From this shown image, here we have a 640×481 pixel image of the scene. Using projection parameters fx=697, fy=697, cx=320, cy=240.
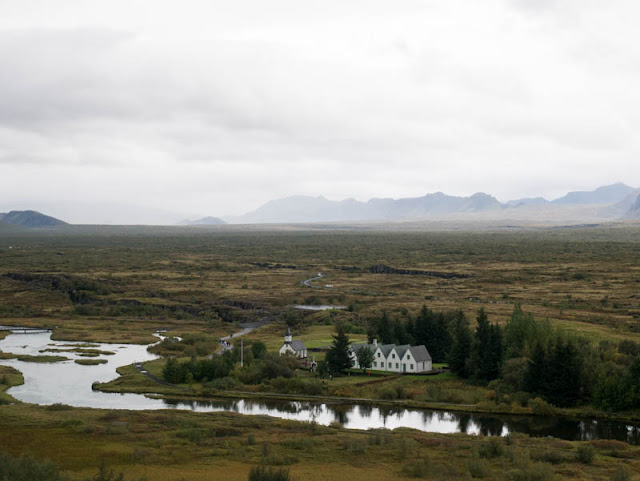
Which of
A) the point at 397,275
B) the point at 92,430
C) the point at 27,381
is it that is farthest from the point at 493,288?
the point at 92,430

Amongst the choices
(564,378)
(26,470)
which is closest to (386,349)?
(564,378)

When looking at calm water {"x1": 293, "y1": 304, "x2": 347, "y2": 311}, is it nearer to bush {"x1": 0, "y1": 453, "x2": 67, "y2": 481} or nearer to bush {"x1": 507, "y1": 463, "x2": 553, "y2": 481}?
bush {"x1": 507, "y1": 463, "x2": 553, "y2": 481}

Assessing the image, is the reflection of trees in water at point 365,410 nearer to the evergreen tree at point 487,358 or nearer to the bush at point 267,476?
the evergreen tree at point 487,358

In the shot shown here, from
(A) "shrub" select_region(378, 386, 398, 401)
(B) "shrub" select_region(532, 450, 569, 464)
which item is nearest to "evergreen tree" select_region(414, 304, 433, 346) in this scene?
(A) "shrub" select_region(378, 386, 398, 401)

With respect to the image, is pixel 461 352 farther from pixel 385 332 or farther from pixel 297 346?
pixel 297 346

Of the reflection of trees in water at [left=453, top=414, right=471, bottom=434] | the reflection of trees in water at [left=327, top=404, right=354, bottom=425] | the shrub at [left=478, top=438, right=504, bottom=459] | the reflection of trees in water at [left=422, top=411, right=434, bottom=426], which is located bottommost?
the reflection of trees in water at [left=422, top=411, right=434, bottom=426]

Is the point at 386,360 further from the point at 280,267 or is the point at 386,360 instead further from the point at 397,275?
the point at 280,267
